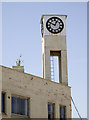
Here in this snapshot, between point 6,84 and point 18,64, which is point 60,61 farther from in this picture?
point 6,84

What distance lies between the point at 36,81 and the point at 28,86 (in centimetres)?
145

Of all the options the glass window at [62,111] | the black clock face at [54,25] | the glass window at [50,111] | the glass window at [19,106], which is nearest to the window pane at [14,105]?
the glass window at [19,106]

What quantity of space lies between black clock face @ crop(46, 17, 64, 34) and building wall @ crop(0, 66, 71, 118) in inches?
232

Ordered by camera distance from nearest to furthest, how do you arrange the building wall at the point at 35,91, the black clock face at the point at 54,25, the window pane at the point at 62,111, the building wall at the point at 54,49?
the building wall at the point at 35,91, the window pane at the point at 62,111, the building wall at the point at 54,49, the black clock face at the point at 54,25

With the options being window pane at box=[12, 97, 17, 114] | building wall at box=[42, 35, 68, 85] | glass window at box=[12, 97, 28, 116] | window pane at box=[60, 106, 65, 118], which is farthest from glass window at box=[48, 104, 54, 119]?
window pane at box=[12, 97, 17, 114]

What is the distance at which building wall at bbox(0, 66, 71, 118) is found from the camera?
32916 mm

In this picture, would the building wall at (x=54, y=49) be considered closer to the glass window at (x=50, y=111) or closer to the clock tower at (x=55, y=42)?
the clock tower at (x=55, y=42)

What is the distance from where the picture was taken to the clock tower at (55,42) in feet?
136

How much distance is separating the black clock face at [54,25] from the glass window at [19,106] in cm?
984

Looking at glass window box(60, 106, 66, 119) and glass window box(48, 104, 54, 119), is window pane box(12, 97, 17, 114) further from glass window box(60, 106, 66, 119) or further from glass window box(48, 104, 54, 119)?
glass window box(60, 106, 66, 119)

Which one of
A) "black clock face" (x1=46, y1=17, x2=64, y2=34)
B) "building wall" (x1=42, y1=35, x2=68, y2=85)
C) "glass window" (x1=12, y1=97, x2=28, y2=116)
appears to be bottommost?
"glass window" (x1=12, y1=97, x2=28, y2=116)

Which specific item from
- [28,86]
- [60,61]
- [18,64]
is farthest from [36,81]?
[60,61]

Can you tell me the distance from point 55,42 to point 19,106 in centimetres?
1008

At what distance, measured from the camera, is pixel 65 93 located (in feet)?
132
